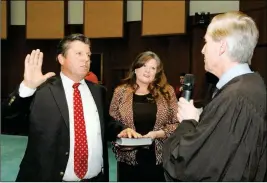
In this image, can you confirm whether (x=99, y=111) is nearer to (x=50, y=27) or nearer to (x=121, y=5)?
(x=121, y=5)

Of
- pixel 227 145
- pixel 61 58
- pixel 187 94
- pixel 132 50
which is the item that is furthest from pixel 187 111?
pixel 132 50

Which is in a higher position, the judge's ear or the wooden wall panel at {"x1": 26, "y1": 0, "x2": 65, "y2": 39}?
the wooden wall panel at {"x1": 26, "y1": 0, "x2": 65, "y2": 39}

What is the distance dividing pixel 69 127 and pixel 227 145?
1.01 metres

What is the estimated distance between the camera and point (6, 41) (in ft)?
25.6

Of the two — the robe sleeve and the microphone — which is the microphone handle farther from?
the robe sleeve

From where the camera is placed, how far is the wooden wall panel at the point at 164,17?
255 inches

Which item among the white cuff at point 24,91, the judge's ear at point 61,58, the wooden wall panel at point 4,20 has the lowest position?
the white cuff at point 24,91

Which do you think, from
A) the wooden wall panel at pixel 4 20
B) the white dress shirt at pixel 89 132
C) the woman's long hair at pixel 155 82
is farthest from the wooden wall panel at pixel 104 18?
the white dress shirt at pixel 89 132

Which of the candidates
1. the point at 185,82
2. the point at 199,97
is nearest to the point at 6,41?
the point at 199,97

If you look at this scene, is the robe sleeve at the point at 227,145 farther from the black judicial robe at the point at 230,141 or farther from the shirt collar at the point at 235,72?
the shirt collar at the point at 235,72

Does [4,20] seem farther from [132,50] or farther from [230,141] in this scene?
[230,141]

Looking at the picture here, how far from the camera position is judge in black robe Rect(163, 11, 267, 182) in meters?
1.22

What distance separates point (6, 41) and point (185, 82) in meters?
7.12

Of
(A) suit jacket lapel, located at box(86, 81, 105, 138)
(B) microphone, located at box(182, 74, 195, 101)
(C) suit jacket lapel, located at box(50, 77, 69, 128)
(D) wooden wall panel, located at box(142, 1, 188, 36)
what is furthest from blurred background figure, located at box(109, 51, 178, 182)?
(D) wooden wall panel, located at box(142, 1, 188, 36)
